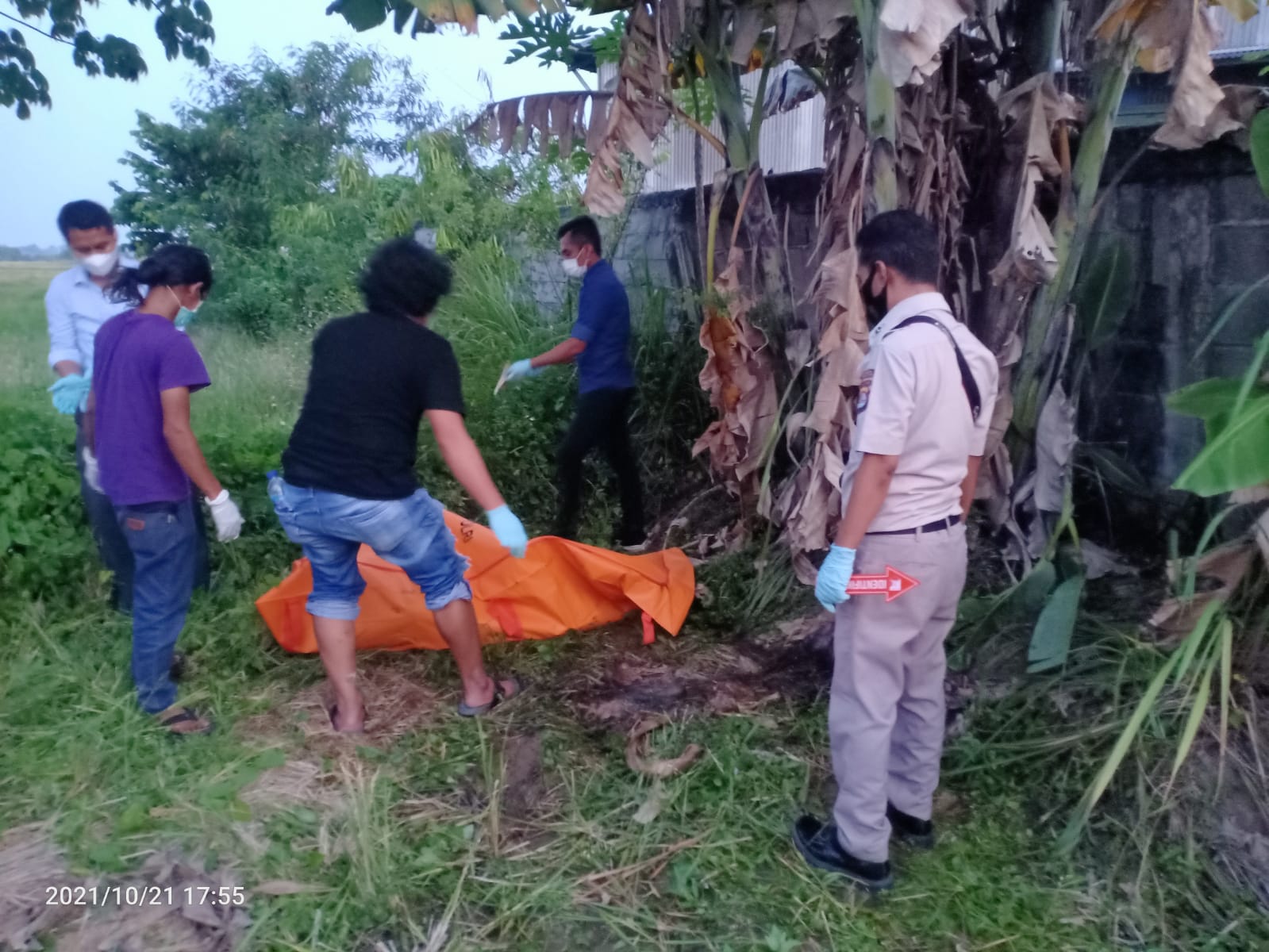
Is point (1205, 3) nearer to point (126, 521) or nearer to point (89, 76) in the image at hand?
point (126, 521)

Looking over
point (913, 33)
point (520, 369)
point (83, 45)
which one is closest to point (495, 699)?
point (520, 369)

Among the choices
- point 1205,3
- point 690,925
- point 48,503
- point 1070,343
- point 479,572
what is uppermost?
point 1205,3

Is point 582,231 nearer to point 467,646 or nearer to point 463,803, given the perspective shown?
point 467,646

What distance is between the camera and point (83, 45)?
5.48m

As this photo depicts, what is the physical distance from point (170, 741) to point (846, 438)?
260cm

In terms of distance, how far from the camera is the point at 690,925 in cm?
248

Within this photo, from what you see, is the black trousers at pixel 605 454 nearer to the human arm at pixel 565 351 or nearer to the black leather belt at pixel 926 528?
the human arm at pixel 565 351

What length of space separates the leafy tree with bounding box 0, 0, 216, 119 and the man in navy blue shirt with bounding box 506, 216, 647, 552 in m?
2.70

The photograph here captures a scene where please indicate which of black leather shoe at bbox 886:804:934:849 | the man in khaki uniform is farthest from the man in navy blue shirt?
black leather shoe at bbox 886:804:934:849

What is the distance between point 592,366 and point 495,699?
1.95 m

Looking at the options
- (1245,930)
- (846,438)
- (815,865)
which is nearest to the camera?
(1245,930)

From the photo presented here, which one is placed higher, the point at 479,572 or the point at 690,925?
the point at 479,572

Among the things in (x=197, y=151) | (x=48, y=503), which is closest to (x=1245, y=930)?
(x=48, y=503)
